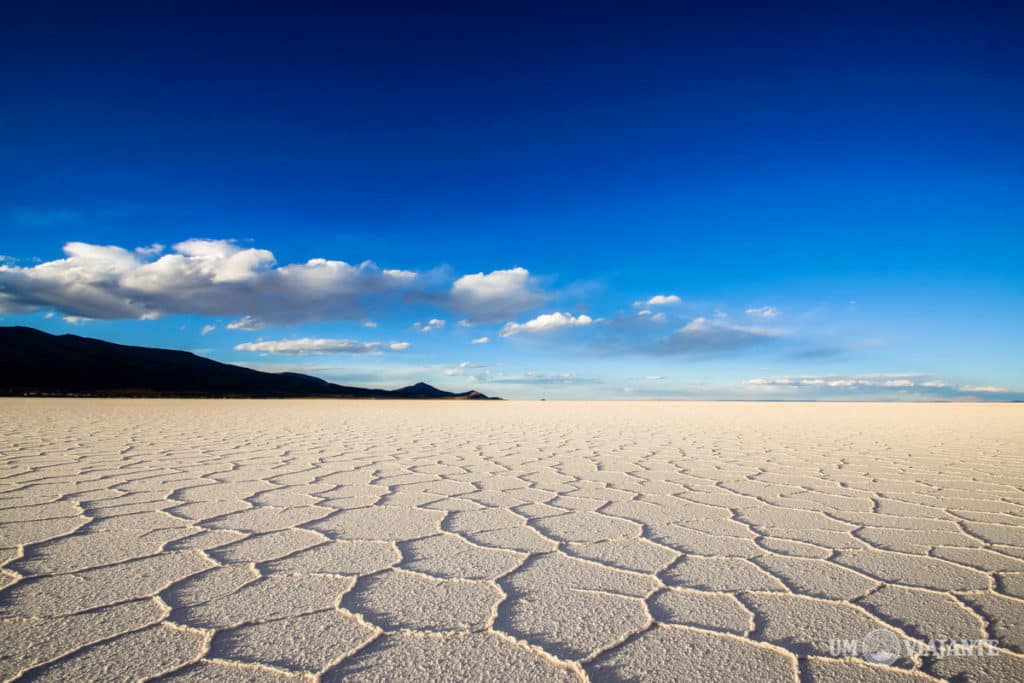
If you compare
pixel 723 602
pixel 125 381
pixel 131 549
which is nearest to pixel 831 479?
pixel 723 602

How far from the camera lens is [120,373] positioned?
28078 mm

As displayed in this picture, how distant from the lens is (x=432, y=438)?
574 cm

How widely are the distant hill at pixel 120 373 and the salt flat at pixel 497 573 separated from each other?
2506cm

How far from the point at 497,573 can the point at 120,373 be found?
3382 centimetres

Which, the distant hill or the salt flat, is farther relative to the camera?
the distant hill

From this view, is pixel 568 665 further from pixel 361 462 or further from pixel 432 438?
pixel 432 438

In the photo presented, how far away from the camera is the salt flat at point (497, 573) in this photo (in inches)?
43.8

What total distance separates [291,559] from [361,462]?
2166 mm

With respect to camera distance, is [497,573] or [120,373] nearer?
[497,573]

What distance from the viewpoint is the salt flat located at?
3.65 ft

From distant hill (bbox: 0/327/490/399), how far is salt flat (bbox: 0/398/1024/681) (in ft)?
82.2

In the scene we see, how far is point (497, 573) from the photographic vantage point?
5.22 feet

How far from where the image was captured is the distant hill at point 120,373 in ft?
80.0

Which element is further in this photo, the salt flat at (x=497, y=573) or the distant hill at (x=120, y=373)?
the distant hill at (x=120, y=373)
